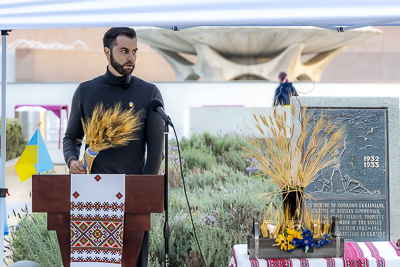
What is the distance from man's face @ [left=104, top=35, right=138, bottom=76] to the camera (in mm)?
3764

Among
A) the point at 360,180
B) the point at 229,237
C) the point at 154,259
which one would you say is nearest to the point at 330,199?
the point at 360,180

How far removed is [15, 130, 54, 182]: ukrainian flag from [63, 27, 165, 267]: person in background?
0.88m

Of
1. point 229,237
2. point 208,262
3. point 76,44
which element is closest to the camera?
point 208,262

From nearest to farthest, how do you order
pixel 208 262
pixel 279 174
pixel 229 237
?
1. pixel 279 174
2. pixel 208 262
3. pixel 229 237

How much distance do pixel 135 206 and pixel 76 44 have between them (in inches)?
935

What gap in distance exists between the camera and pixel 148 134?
12.6 ft

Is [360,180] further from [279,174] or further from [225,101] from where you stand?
[225,101]

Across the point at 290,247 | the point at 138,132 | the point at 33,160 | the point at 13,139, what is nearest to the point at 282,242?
the point at 290,247

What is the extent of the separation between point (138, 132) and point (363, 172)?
7.39ft

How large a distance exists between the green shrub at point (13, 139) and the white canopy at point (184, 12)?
35.9 ft

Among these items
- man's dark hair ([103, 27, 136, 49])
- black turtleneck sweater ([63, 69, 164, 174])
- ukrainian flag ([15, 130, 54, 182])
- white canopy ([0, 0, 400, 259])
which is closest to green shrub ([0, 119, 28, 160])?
ukrainian flag ([15, 130, 54, 182])

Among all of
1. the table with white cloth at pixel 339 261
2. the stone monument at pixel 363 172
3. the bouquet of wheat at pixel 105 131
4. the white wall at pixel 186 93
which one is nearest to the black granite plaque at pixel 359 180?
the stone monument at pixel 363 172

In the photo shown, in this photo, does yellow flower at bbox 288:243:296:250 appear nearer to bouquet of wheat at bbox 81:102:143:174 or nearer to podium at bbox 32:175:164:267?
podium at bbox 32:175:164:267

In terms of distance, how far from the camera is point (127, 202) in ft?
11.1
